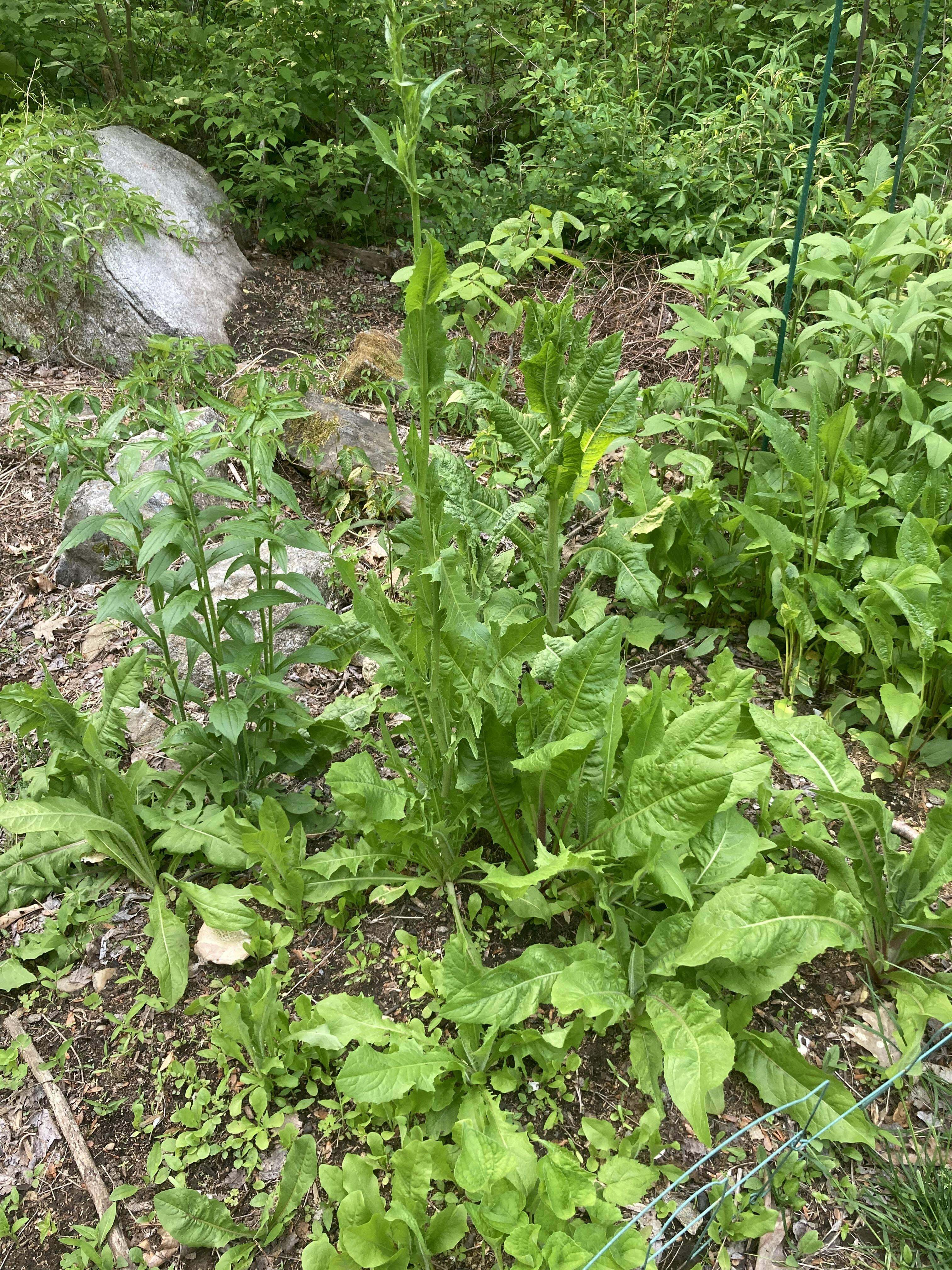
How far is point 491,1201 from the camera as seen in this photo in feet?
5.62

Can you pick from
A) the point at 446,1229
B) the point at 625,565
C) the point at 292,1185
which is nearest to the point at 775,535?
the point at 625,565

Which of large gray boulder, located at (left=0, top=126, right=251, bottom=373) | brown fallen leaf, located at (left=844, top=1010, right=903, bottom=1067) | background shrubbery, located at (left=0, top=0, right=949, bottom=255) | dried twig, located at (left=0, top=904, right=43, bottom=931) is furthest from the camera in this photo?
background shrubbery, located at (left=0, top=0, right=949, bottom=255)

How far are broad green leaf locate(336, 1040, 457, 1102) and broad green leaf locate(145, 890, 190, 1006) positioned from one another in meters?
0.55

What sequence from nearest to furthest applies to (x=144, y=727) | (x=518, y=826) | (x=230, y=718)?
(x=230, y=718)
(x=518, y=826)
(x=144, y=727)

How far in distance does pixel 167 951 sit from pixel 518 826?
3.13 ft

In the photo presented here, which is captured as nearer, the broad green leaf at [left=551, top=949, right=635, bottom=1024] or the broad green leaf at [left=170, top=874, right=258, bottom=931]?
the broad green leaf at [left=551, top=949, right=635, bottom=1024]

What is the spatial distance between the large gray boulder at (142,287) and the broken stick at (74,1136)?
11.8ft

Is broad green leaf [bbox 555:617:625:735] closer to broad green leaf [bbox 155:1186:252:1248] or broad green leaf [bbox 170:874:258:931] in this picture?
broad green leaf [bbox 170:874:258:931]

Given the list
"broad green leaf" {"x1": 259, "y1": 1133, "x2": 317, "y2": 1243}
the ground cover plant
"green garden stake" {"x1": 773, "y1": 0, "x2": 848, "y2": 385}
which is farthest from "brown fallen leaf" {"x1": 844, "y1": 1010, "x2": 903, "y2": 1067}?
"green garden stake" {"x1": 773, "y1": 0, "x2": 848, "y2": 385}

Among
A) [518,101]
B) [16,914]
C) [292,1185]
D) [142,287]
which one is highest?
[142,287]

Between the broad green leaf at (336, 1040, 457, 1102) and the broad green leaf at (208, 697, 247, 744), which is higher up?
the broad green leaf at (208, 697, 247, 744)

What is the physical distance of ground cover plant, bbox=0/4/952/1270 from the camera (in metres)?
1.86

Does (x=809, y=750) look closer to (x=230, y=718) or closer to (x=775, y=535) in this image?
(x=775, y=535)

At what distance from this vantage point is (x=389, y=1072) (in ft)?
6.25
